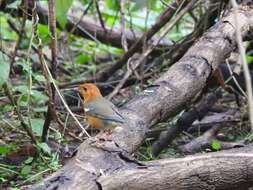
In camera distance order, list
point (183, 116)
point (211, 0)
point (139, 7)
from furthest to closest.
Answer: point (211, 0) → point (183, 116) → point (139, 7)

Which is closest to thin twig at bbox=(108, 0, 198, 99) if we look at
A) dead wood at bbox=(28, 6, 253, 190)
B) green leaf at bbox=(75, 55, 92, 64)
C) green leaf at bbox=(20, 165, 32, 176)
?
dead wood at bbox=(28, 6, 253, 190)

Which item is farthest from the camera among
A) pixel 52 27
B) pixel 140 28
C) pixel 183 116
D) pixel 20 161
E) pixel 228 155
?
pixel 140 28

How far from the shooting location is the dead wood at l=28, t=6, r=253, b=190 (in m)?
2.28

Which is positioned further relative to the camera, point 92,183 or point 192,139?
point 192,139

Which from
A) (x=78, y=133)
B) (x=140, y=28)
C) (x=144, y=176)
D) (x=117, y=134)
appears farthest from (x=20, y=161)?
(x=140, y=28)

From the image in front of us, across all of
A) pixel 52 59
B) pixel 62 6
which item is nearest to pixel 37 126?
pixel 52 59

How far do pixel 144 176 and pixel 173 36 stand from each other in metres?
4.19

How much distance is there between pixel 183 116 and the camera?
389 centimetres

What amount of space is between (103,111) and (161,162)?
1.60 feet

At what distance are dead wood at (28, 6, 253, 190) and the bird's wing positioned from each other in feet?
0.27

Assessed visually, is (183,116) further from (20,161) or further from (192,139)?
(20,161)

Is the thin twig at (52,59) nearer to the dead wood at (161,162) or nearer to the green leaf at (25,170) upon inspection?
the green leaf at (25,170)

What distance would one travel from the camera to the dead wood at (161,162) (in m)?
2.28

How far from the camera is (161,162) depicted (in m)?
2.47
